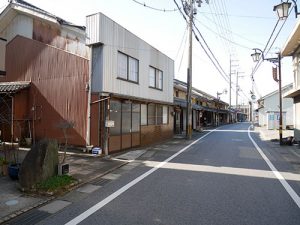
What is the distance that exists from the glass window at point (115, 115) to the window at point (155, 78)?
5186mm

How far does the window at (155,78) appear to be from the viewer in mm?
18478

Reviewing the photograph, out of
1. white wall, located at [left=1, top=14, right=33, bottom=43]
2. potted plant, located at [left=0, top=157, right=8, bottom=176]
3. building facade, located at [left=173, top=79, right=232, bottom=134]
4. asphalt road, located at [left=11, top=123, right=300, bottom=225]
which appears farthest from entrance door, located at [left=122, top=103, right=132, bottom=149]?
building facade, located at [left=173, top=79, right=232, bottom=134]

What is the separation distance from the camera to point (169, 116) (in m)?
22.0

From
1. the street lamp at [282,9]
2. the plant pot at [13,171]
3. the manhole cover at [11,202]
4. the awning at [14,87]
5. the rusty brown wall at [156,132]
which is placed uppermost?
the street lamp at [282,9]

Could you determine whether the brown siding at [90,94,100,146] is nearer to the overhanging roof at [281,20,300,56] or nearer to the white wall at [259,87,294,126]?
the overhanging roof at [281,20,300,56]

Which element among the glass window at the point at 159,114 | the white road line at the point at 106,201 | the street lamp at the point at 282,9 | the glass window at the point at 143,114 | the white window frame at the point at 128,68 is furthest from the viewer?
the glass window at the point at 159,114

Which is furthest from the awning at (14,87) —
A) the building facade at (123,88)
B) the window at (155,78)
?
the window at (155,78)

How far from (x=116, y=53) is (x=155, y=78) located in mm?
5930

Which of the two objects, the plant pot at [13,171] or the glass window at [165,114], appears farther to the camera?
the glass window at [165,114]

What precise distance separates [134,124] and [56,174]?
26.6ft

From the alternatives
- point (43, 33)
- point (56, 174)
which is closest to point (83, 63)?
point (43, 33)

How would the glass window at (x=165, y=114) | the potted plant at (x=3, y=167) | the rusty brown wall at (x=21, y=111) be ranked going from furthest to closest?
the glass window at (x=165, y=114) → the rusty brown wall at (x=21, y=111) → the potted plant at (x=3, y=167)

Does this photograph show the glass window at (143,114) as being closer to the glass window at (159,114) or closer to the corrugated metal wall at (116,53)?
the corrugated metal wall at (116,53)

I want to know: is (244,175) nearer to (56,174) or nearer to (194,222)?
(194,222)
